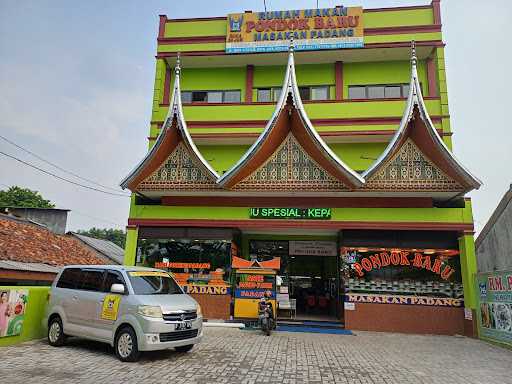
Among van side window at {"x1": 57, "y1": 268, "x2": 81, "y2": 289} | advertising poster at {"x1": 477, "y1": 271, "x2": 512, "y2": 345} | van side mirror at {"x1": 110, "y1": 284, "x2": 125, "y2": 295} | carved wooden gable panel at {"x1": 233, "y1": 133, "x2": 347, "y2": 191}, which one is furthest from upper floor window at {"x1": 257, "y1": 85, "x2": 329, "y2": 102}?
van side mirror at {"x1": 110, "y1": 284, "x2": 125, "y2": 295}

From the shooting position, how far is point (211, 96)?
1944 centimetres

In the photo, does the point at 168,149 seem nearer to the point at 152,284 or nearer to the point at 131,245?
the point at 131,245

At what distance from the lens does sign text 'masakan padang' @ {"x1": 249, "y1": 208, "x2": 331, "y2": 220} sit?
15188 mm

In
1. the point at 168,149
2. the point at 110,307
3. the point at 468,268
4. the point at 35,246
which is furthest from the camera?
the point at 35,246

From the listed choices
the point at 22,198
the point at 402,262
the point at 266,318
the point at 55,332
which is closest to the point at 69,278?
the point at 55,332

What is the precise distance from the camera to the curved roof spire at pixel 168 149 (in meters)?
15.1

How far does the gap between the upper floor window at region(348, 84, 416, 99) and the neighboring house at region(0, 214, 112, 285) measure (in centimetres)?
1573

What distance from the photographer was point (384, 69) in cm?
1856

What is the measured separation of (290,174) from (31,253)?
40.2 feet

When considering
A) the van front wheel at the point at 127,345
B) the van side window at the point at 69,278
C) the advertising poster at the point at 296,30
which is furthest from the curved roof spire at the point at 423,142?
the van side window at the point at 69,278

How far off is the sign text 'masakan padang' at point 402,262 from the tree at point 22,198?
4557 centimetres

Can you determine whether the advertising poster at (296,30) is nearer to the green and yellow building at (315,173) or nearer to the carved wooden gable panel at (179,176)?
the green and yellow building at (315,173)

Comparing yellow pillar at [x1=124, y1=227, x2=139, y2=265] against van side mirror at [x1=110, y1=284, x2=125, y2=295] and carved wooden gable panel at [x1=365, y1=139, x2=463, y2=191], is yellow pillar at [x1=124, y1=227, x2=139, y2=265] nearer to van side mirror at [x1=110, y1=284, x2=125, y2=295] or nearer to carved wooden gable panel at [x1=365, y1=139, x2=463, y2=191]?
van side mirror at [x1=110, y1=284, x2=125, y2=295]

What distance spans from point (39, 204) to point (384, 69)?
46450mm
